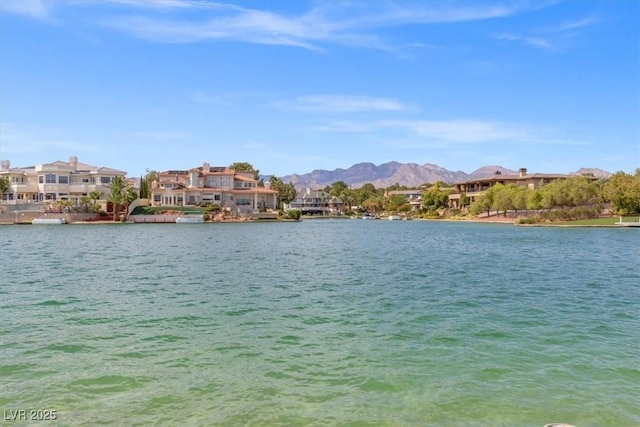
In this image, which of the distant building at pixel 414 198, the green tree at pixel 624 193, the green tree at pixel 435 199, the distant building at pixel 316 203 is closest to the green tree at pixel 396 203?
the distant building at pixel 414 198

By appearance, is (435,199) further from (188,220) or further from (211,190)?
(188,220)

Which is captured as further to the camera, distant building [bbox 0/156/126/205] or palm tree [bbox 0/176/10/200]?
distant building [bbox 0/156/126/205]

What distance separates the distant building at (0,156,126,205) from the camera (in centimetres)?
9612

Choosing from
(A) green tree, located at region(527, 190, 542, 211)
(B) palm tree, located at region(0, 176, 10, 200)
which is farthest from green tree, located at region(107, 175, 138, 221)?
(A) green tree, located at region(527, 190, 542, 211)

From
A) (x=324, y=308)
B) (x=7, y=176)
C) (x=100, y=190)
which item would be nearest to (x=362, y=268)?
(x=324, y=308)

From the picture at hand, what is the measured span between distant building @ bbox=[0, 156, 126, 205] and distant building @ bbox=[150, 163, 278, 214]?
11.0 meters

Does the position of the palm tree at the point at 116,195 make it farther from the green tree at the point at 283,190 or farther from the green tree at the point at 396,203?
the green tree at the point at 396,203

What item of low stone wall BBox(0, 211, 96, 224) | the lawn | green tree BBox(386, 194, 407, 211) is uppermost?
green tree BBox(386, 194, 407, 211)

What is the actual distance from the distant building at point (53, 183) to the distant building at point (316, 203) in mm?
72680

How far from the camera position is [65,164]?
9869 cm

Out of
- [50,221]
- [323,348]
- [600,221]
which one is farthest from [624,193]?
[50,221]

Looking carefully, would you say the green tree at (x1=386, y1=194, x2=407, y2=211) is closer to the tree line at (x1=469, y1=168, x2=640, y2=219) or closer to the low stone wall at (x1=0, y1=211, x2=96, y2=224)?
the tree line at (x1=469, y1=168, x2=640, y2=219)


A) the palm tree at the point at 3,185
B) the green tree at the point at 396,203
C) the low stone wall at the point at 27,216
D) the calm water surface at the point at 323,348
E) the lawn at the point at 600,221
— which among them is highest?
the palm tree at the point at 3,185

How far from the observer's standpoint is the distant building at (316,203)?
167 meters
